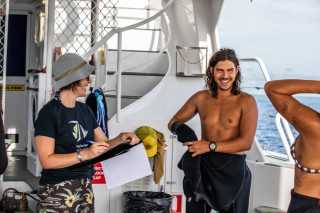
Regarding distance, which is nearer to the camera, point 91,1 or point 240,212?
point 240,212

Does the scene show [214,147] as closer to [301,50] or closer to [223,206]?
[223,206]

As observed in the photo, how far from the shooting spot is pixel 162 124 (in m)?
6.91

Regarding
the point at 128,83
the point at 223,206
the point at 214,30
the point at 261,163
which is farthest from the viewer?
the point at 128,83

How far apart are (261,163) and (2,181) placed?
8.90 ft

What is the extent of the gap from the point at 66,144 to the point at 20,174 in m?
3.94

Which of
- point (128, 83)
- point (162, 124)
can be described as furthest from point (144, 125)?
point (128, 83)

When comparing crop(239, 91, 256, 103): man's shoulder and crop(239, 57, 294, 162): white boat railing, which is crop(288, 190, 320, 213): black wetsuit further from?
crop(239, 57, 294, 162): white boat railing

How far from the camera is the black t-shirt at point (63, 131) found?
369cm

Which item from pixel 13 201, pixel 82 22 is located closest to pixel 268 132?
pixel 82 22

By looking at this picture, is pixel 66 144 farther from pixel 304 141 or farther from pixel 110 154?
pixel 304 141

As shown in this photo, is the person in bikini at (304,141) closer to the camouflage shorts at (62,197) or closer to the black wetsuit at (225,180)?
the black wetsuit at (225,180)

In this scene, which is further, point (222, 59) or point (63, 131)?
point (222, 59)

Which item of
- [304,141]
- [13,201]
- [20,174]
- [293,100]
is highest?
[293,100]

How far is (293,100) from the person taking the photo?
3.66 m
